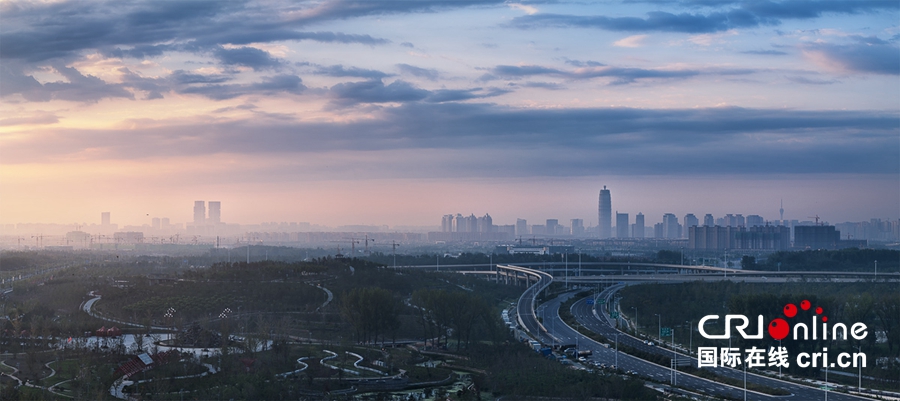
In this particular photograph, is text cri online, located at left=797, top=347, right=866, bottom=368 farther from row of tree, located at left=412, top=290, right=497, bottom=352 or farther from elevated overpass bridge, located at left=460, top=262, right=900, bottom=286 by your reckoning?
elevated overpass bridge, located at left=460, top=262, right=900, bottom=286

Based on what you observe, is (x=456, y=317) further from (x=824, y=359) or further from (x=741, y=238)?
(x=741, y=238)

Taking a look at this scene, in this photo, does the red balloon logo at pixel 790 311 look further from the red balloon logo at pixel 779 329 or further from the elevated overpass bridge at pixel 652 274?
the elevated overpass bridge at pixel 652 274

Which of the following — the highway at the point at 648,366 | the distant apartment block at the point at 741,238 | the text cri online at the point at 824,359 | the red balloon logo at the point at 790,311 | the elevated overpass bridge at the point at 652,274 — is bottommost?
the highway at the point at 648,366

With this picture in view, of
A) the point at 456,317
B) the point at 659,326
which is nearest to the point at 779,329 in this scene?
the point at 659,326

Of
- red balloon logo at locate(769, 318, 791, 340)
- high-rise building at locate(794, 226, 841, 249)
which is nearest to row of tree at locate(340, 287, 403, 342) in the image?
red balloon logo at locate(769, 318, 791, 340)

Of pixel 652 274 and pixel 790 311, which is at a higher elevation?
pixel 790 311

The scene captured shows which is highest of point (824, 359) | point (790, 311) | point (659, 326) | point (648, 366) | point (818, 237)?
point (818, 237)

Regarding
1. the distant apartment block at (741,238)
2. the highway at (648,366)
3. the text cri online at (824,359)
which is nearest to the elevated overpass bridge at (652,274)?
the highway at (648,366)

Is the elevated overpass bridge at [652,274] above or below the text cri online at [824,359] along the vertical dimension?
above
